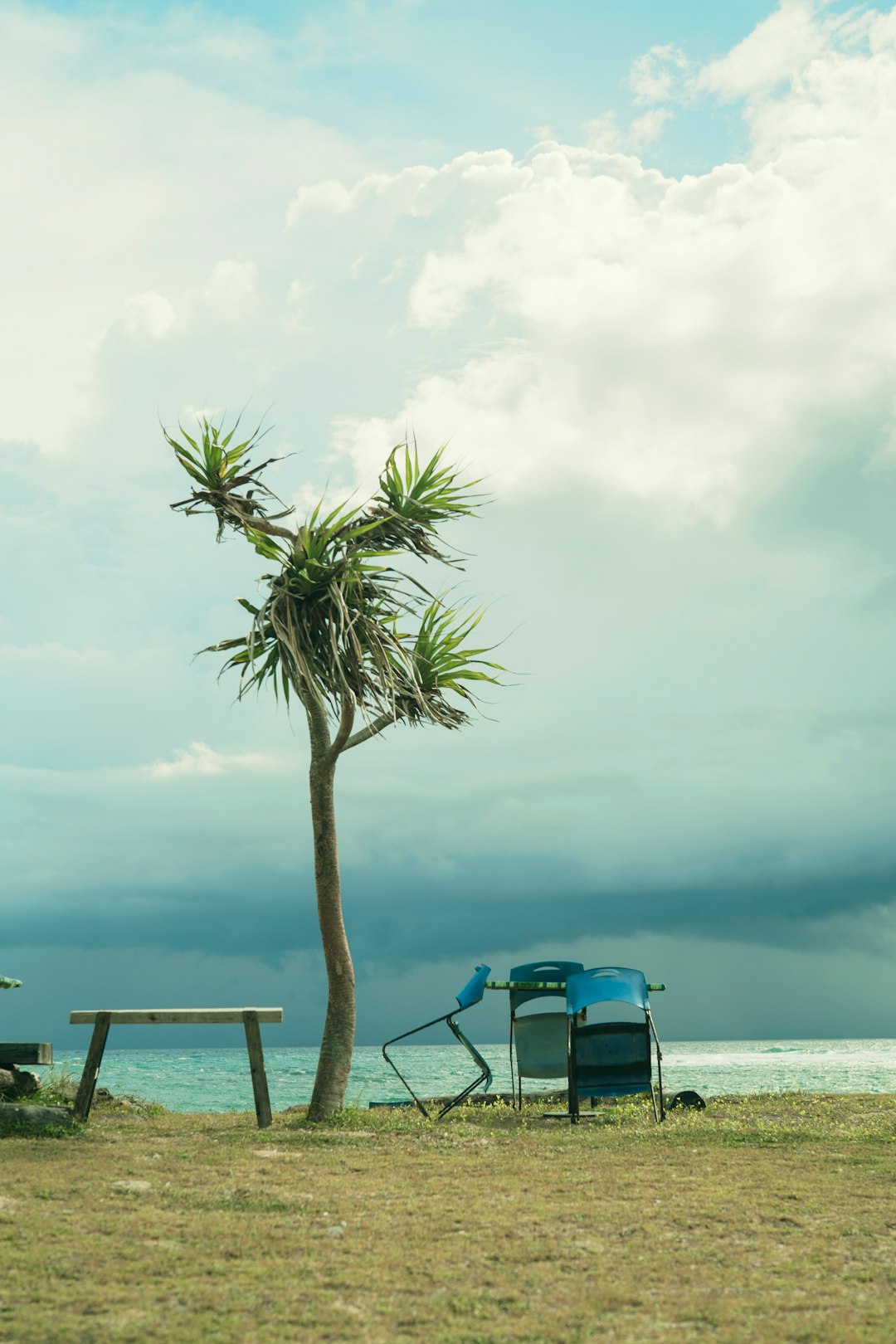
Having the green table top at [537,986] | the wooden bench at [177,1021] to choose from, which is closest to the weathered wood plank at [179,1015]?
the wooden bench at [177,1021]

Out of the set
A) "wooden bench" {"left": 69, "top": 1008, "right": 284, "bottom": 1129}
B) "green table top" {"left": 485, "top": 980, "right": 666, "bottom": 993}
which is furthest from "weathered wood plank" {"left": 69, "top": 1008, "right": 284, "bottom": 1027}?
"green table top" {"left": 485, "top": 980, "right": 666, "bottom": 993}

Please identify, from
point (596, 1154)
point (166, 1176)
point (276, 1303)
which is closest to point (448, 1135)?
point (596, 1154)

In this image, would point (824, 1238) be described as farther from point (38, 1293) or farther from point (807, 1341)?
point (38, 1293)

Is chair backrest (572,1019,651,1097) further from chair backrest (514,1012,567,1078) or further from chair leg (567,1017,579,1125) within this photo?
chair backrest (514,1012,567,1078)

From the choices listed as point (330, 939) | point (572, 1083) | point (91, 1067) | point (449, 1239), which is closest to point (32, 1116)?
point (91, 1067)

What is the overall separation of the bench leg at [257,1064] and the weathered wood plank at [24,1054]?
1440mm

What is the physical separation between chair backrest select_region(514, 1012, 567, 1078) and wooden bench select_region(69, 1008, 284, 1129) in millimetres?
2126

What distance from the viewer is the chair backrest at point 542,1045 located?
849cm

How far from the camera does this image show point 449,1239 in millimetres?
3977

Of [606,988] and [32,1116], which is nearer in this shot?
[32,1116]

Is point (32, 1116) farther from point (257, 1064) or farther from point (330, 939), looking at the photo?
point (330, 939)

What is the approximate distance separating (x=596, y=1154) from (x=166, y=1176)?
2467mm

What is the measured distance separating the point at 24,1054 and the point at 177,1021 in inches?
42.4

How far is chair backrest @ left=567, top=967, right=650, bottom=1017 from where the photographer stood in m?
7.82
